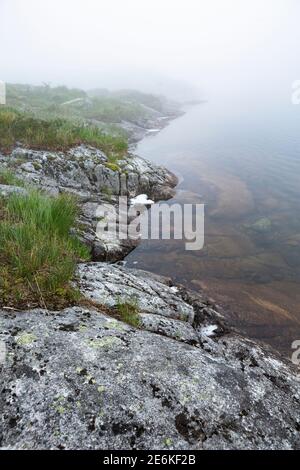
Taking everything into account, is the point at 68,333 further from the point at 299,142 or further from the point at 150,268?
the point at 299,142

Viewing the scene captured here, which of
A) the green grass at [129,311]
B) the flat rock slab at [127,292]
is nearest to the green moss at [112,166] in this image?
the flat rock slab at [127,292]

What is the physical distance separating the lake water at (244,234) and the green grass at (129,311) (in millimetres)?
2997

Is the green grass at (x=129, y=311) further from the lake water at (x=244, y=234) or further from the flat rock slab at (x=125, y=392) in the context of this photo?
the lake water at (x=244, y=234)

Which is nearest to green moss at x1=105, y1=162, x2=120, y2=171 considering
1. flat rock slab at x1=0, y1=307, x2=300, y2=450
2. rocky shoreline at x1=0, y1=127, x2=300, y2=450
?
rocky shoreline at x1=0, y1=127, x2=300, y2=450

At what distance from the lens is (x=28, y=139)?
13914mm

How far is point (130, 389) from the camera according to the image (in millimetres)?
3654

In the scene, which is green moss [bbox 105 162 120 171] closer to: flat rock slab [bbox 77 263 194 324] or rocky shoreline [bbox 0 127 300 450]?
flat rock slab [bbox 77 263 194 324]

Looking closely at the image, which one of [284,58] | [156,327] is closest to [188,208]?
[156,327]

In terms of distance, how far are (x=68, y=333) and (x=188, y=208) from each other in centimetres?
1082

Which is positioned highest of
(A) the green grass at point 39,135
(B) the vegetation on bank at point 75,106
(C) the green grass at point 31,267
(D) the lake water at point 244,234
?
(B) the vegetation on bank at point 75,106

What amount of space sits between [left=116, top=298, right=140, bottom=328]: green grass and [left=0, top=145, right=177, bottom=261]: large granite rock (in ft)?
11.6

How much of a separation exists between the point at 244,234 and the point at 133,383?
9.24 m

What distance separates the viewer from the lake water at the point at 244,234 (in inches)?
318

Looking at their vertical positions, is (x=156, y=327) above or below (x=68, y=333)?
below
